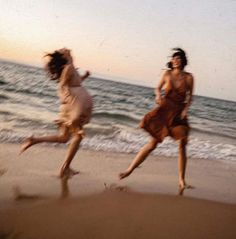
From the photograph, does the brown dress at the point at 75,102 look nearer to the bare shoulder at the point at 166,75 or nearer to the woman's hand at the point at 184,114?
the bare shoulder at the point at 166,75

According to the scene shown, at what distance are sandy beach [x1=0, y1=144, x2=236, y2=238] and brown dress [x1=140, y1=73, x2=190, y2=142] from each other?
667 millimetres

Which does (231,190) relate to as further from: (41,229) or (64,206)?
(41,229)

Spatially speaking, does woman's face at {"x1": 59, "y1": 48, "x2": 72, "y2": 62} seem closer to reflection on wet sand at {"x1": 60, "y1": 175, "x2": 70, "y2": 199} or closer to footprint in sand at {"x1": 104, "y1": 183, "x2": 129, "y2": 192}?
reflection on wet sand at {"x1": 60, "y1": 175, "x2": 70, "y2": 199}

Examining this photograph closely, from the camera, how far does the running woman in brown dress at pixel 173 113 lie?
5.27 metres

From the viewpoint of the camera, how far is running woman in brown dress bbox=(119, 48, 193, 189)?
207 inches

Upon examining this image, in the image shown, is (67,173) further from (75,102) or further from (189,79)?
(189,79)

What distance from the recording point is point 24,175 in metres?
5.11

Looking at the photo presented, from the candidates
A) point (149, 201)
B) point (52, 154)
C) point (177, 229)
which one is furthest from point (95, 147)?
point (177, 229)

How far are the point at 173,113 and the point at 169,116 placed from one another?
0.06 m

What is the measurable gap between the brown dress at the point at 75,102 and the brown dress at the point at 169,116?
786mm

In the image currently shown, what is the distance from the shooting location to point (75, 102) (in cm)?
533

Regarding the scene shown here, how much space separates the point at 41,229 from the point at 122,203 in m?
1.08

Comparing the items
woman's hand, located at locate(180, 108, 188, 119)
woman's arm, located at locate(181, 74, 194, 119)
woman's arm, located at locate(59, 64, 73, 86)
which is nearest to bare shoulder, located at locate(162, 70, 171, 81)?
woman's arm, located at locate(181, 74, 194, 119)

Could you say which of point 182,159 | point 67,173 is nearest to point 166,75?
point 182,159
